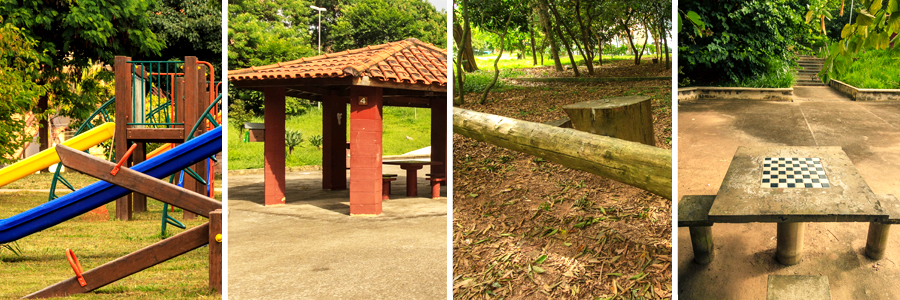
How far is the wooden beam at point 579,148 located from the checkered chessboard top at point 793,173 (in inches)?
17.8

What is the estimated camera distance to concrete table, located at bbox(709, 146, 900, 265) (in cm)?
224

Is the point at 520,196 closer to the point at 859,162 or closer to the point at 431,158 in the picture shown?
the point at 431,158

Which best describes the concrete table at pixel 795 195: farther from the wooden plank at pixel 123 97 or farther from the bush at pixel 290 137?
the wooden plank at pixel 123 97

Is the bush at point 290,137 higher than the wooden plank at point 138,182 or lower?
higher

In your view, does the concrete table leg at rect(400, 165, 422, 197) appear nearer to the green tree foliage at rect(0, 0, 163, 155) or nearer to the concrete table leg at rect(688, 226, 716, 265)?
the concrete table leg at rect(688, 226, 716, 265)

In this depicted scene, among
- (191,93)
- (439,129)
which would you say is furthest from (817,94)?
(191,93)

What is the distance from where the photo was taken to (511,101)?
2.92m

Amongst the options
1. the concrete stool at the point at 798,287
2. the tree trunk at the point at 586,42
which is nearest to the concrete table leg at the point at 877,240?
the concrete stool at the point at 798,287

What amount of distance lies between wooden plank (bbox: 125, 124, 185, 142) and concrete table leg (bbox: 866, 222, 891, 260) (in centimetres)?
802

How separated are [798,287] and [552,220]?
47.4 inches

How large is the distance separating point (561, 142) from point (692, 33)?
1693 millimetres

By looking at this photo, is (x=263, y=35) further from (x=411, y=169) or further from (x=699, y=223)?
(x=699, y=223)

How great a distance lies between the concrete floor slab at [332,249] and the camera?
102 inches

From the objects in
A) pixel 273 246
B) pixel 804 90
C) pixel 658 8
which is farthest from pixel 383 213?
pixel 804 90
